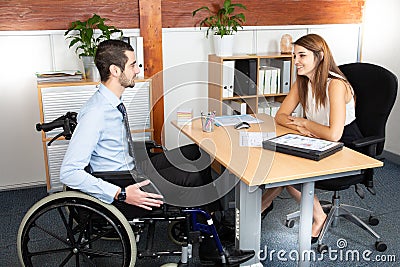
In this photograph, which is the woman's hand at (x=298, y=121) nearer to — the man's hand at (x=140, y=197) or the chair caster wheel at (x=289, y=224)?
the chair caster wheel at (x=289, y=224)

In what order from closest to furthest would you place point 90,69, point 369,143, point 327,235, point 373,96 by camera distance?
point 369,143, point 373,96, point 327,235, point 90,69

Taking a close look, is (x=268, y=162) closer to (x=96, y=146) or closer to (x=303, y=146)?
(x=303, y=146)

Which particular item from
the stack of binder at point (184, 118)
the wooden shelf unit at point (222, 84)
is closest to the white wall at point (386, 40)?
the wooden shelf unit at point (222, 84)

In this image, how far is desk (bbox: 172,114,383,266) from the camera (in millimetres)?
1925

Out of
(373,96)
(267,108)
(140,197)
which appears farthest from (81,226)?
(267,108)

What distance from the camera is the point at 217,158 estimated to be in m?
2.12

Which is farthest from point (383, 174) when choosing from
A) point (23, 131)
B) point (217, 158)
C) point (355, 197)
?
point (23, 131)

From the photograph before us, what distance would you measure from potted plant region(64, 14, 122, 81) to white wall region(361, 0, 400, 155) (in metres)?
2.37

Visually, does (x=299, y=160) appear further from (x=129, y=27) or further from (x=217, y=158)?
(x=129, y=27)

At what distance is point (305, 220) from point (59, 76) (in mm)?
2082

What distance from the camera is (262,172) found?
1933 millimetres

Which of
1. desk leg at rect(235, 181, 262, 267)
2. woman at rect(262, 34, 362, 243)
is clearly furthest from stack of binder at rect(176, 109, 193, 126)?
desk leg at rect(235, 181, 262, 267)

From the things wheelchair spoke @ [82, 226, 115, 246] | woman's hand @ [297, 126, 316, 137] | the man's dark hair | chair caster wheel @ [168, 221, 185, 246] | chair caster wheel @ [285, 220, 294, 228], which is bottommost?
chair caster wheel @ [285, 220, 294, 228]

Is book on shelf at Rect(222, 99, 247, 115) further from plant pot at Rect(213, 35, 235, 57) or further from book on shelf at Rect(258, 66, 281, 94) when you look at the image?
plant pot at Rect(213, 35, 235, 57)
